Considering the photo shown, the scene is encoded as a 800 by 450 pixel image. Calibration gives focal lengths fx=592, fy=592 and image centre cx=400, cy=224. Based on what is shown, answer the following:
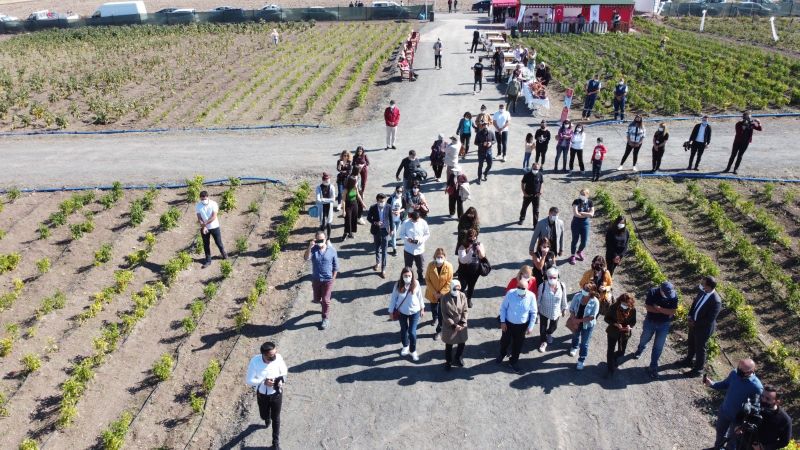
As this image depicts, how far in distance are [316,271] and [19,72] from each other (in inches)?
1282

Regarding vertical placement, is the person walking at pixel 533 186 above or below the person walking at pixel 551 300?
above

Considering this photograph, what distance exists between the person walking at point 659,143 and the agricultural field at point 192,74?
39.6 ft

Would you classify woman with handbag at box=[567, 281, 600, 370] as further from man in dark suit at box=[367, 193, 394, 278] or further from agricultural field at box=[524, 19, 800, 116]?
agricultural field at box=[524, 19, 800, 116]

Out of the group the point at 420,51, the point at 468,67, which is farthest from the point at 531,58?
the point at 420,51

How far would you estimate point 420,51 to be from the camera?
123ft

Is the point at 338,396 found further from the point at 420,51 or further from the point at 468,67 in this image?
the point at 420,51

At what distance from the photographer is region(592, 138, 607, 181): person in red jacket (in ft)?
53.4

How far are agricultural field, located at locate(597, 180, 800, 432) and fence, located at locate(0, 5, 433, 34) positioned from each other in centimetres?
3848

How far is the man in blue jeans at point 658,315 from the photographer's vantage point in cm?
923

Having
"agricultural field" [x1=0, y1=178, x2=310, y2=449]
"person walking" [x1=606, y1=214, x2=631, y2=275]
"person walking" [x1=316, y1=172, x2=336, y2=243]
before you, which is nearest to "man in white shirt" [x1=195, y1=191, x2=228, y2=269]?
"agricultural field" [x1=0, y1=178, x2=310, y2=449]

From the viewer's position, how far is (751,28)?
145 ft

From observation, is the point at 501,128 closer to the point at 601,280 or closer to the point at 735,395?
the point at 601,280

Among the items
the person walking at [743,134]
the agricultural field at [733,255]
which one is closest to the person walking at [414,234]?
the agricultural field at [733,255]

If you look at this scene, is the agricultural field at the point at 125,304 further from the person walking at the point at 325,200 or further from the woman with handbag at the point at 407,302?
the woman with handbag at the point at 407,302
